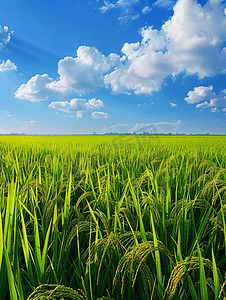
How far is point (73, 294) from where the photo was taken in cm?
63

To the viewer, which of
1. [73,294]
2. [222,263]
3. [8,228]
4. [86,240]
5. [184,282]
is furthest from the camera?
[86,240]

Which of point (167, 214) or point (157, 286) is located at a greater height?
point (167, 214)

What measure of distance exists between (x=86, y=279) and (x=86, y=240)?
400 millimetres

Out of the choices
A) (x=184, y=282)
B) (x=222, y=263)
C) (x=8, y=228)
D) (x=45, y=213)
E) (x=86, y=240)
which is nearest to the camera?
(x=184, y=282)

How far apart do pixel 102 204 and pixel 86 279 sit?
2.15 ft

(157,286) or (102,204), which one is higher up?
(102,204)

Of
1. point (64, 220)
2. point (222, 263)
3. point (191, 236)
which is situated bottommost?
point (222, 263)

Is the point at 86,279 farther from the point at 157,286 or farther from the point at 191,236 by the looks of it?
the point at 191,236

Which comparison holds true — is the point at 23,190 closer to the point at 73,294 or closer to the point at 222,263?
the point at 73,294

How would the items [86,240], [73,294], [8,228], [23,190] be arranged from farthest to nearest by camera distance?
[23,190]
[86,240]
[8,228]
[73,294]

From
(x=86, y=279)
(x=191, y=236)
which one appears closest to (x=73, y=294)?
(x=86, y=279)

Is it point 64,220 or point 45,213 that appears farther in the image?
point 45,213

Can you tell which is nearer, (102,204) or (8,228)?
(8,228)

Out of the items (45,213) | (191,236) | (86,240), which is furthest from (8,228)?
(191,236)
